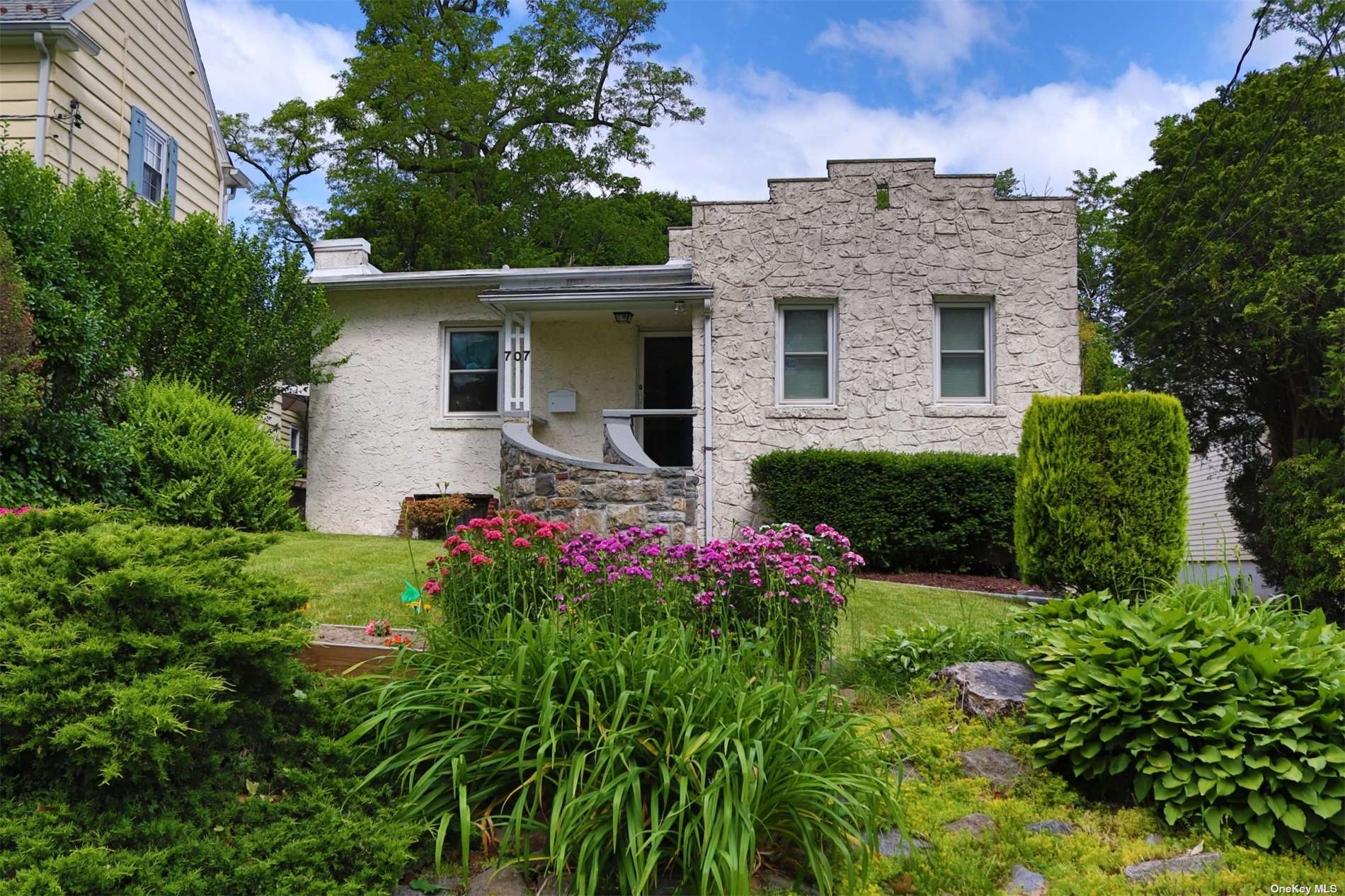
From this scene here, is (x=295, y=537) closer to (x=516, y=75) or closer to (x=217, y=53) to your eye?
(x=217, y=53)

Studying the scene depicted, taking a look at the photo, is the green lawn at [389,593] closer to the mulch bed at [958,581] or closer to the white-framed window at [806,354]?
the mulch bed at [958,581]

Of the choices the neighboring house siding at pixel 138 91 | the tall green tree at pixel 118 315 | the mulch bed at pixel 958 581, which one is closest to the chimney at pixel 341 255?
the tall green tree at pixel 118 315

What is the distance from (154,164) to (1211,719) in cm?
1416

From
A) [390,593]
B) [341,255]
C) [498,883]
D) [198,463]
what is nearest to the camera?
[498,883]

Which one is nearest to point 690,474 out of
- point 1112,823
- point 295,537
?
point 295,537

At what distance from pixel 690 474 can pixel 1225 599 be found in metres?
4.93

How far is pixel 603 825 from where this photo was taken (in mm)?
2844

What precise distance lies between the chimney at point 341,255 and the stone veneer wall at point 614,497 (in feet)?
19.5

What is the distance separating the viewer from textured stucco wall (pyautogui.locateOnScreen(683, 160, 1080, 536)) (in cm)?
1120

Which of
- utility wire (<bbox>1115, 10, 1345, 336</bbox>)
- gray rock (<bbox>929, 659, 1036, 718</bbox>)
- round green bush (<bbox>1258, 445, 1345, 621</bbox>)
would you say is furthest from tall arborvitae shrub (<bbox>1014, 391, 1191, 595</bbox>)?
utility wire (<bbox>1115, 10, 1345, 336</bbox>)

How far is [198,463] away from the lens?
8.67 m

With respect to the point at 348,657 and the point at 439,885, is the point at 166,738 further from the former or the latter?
the point at 348,657

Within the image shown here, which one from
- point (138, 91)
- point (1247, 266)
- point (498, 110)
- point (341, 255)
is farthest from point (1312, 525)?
point (498, 110)

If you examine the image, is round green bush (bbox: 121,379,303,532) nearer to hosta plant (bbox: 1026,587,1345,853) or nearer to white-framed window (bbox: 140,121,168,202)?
white-framed window (bbox: 140,121,168,202)
